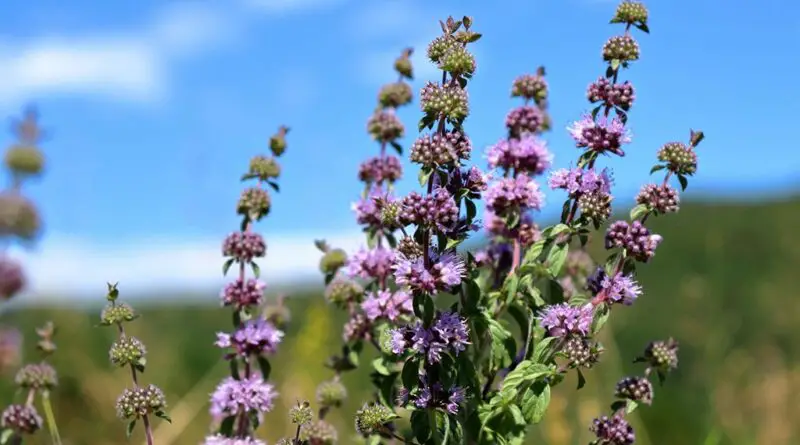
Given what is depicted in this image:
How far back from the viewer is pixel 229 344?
9.87 ft

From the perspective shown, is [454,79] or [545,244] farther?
[545,244]

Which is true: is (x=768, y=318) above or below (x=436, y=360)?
above

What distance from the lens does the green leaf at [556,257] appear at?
2.73 metres

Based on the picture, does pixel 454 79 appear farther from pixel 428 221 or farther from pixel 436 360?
pixel 436 360

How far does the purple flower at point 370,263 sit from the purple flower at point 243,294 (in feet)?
1.10

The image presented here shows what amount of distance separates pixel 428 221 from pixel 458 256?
0.67 feet

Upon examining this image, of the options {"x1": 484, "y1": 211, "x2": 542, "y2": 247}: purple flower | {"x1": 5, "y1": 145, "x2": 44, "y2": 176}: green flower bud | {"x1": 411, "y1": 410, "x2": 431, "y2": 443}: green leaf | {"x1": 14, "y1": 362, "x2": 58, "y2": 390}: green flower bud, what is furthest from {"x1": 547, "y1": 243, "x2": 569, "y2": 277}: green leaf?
{"x1": 5, "y1": 145, "x2": 44, "y2": 176}: green flower bud

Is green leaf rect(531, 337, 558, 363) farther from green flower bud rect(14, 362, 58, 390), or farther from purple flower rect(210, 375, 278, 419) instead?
green flower bud rect(14, 362, 58, 390)

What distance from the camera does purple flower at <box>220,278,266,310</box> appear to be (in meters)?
3.05

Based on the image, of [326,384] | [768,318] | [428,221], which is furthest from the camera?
[768,318]

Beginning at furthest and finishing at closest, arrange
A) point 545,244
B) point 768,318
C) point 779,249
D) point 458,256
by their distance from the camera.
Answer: point 779,249, point 768,318, point 545,244, point 458,256

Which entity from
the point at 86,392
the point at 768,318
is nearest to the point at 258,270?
the point at 86,392

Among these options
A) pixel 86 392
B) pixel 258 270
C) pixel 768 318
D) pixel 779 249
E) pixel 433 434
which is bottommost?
pixel 433 434

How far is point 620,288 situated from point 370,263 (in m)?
0.91
